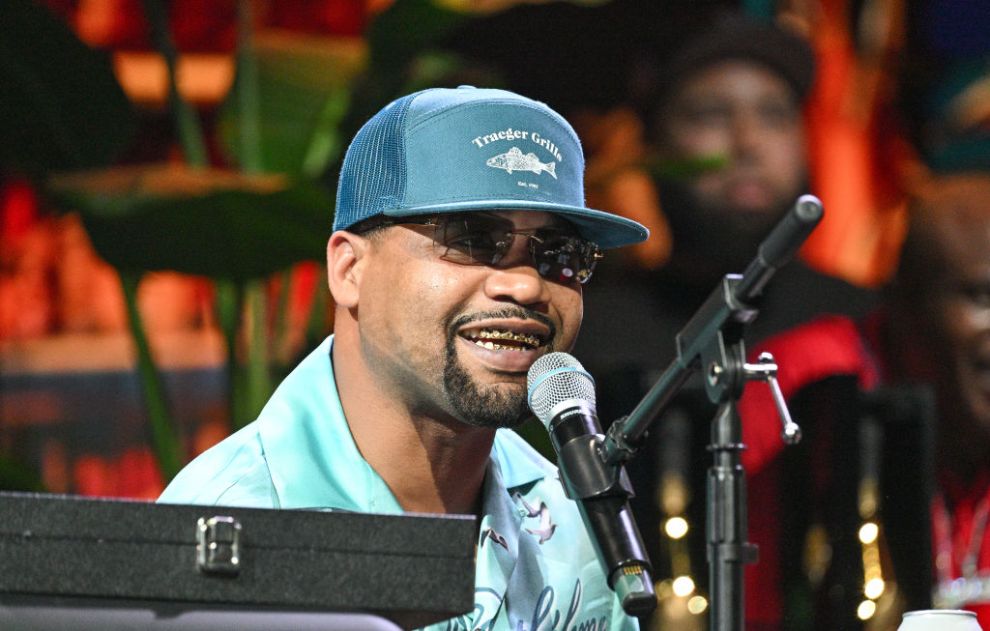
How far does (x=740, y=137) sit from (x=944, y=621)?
3.28m

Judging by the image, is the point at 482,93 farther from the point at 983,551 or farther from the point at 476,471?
the point at 983,551

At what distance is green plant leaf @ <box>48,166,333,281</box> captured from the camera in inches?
134

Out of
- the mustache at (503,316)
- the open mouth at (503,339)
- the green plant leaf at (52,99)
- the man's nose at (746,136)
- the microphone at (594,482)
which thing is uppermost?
the man's nose at (746,136)

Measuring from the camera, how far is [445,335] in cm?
198

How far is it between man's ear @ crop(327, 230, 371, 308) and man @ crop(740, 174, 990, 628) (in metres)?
2.08

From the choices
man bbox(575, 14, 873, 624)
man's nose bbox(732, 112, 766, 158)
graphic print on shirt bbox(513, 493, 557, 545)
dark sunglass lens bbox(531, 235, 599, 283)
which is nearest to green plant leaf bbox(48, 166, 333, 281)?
man bbox(575, 14, 873, 624)

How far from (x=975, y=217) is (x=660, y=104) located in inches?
45.0

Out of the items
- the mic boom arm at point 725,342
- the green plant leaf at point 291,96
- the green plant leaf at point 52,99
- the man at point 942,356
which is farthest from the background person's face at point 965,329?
the mic boom arm at point 725,342

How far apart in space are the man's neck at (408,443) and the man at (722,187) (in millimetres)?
2352

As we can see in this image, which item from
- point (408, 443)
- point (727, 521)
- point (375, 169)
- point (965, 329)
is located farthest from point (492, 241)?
point (965, 329)

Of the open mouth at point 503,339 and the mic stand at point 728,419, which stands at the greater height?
the open mouth at point 503,339

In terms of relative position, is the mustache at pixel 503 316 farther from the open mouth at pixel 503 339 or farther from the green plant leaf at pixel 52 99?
the green plant leaf at pixel 52 99

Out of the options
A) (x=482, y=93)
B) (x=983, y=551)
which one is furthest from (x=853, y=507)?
(x=482, y=93)

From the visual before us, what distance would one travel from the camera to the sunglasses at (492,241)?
197 cm
